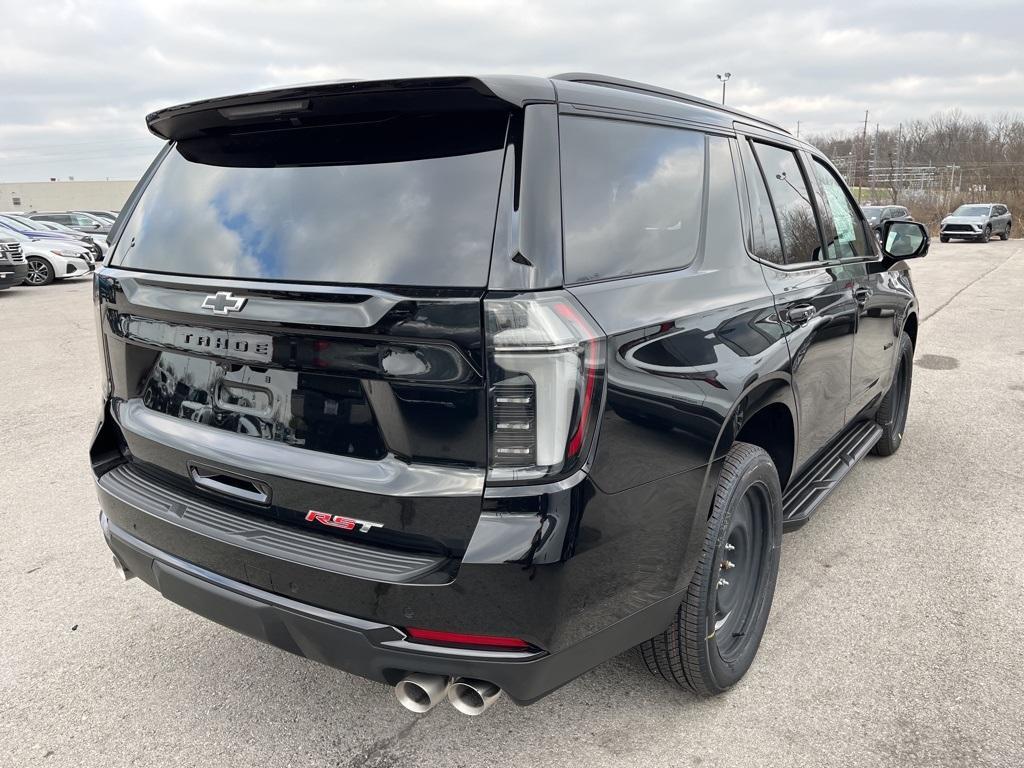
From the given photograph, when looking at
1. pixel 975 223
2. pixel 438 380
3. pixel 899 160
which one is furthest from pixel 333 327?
pixel 899 160

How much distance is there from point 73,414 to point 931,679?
19.7 ft

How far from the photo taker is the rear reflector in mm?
1838

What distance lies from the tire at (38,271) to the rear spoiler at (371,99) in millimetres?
16918

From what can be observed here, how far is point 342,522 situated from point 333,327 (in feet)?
1.60

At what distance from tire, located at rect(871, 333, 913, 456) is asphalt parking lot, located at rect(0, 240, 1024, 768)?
0.57 metres

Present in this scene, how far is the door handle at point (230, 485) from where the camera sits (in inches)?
Result: 80.9

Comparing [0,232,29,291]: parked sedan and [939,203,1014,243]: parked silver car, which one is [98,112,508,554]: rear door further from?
[939,203,1014,243]: parked silver car

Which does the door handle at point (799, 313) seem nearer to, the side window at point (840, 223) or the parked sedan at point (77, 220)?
the side window at point (840, 223)

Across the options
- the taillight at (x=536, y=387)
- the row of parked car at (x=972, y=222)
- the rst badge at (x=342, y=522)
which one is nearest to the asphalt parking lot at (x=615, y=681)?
the rst badge at (x=342, y=522)

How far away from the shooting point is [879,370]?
4.21 metres

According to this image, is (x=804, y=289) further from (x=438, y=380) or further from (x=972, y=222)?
(x=972, y=222)

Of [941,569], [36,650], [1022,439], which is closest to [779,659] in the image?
[941,569]

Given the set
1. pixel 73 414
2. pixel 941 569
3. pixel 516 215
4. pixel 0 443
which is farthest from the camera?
pixel 73 414

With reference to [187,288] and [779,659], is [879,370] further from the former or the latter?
[187,288]
